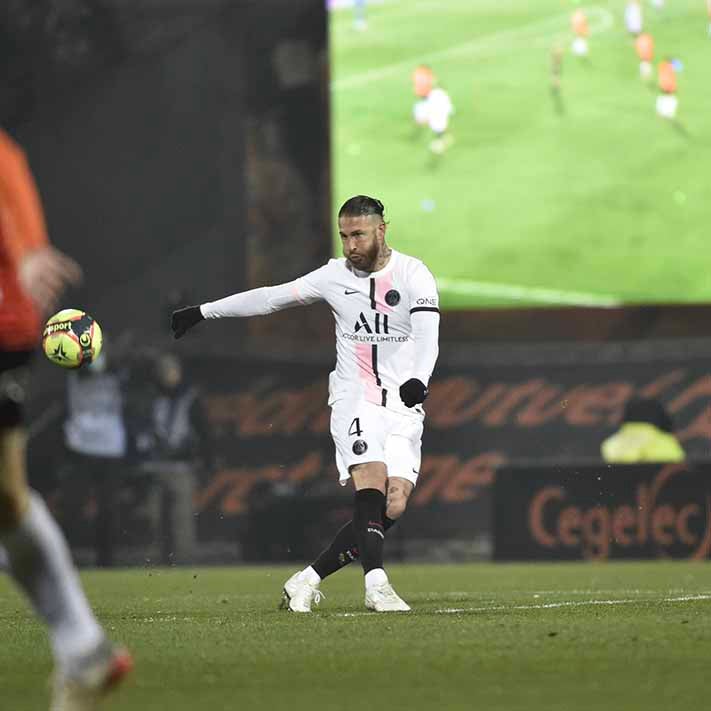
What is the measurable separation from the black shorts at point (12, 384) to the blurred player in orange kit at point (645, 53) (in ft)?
49.8

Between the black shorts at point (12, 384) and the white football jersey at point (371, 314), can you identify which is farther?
the white football jersey at point (371, 314)

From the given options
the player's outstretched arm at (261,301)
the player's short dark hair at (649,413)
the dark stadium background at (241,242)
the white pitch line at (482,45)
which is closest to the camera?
the player's outstretched arm at (261,301)


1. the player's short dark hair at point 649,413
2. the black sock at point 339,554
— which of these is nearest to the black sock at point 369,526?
the black sock at point 339,554

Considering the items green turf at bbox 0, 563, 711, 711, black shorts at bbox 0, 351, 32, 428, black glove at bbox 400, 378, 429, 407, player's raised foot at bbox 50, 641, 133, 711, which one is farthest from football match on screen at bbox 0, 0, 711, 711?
player's raised foot at bbox 50, 641, 133, 711

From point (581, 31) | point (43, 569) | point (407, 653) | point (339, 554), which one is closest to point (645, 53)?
point (581, 31)

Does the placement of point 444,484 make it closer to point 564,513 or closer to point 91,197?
point 564,513

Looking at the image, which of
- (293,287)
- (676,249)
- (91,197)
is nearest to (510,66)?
(676,249)

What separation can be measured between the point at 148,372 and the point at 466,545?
328cm

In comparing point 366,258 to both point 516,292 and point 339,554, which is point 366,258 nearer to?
point 339,554

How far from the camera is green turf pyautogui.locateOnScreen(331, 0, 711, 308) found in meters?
19.8

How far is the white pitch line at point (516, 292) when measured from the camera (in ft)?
65.7

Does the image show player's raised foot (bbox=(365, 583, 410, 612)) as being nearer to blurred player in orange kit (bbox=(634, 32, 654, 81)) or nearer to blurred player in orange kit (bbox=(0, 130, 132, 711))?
blurred player in orange kit (bbox=(0, 130, 132, 711))

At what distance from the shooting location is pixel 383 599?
30.2ft

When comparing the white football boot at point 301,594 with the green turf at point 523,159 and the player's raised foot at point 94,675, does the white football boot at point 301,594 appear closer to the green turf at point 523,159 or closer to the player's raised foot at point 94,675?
the player's raised foot at point 94,675
